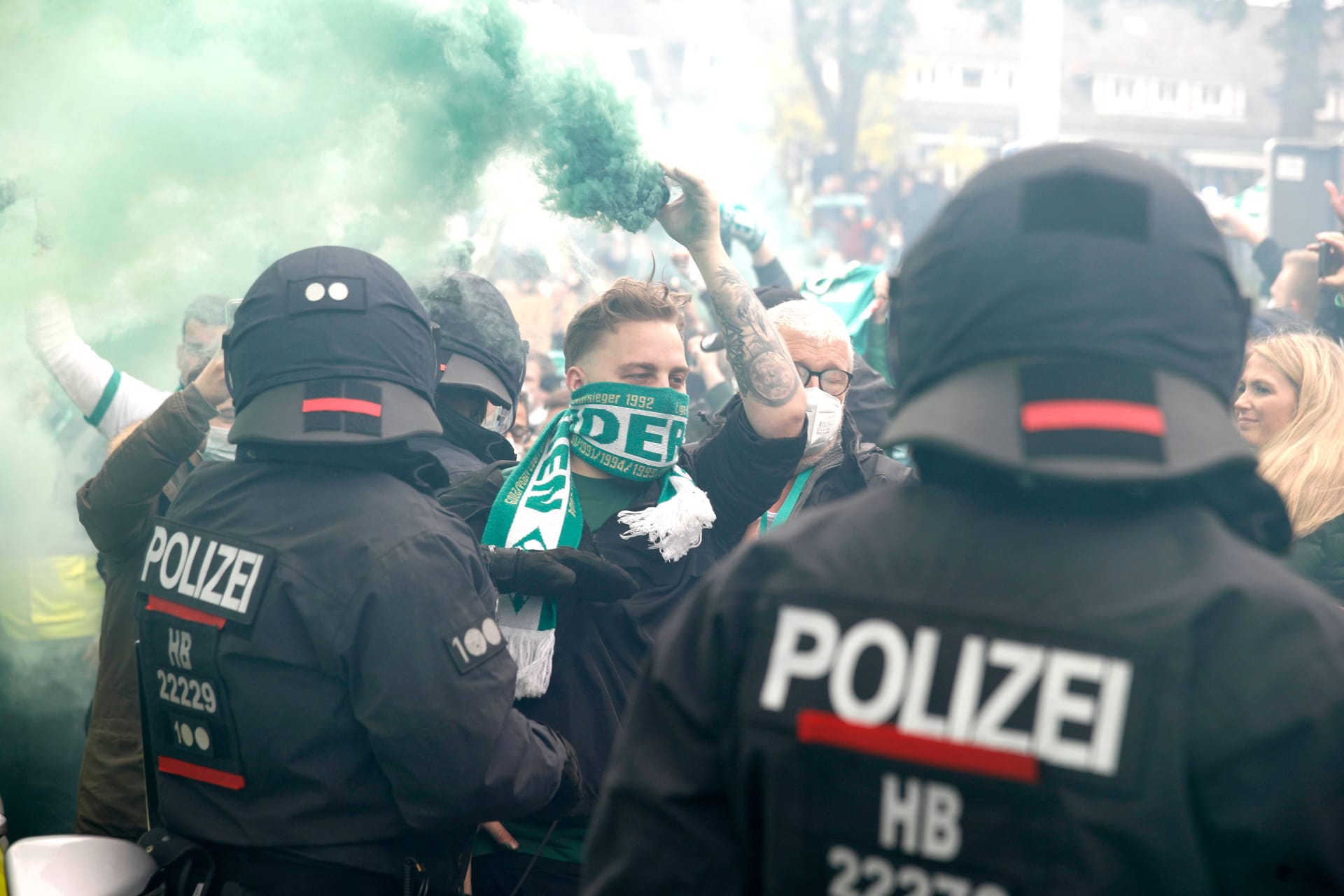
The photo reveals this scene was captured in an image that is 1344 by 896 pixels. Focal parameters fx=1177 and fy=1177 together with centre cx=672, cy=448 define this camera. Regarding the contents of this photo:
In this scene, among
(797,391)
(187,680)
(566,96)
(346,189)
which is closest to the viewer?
(187,680)

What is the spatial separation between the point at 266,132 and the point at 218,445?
0.92m

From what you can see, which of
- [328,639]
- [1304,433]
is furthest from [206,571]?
[1304,433]

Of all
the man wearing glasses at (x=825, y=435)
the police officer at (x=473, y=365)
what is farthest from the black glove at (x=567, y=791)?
the police officer at (x=473, y=365)

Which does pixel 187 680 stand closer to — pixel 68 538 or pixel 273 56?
pixel 273 56

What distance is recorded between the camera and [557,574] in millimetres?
2625

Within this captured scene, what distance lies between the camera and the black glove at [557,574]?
8.65ft

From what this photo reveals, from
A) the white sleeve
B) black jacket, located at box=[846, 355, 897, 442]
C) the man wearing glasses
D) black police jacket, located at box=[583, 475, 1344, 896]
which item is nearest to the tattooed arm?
the man wearing glasses

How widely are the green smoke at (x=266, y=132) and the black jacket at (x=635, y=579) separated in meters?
0.71

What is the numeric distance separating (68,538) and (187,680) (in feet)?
8.26

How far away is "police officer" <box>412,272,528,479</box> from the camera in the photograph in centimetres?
366

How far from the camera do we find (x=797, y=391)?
317 cm

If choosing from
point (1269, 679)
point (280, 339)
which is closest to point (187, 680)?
point (280, 339)

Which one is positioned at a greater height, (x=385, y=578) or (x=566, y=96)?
(x=566, y=96)

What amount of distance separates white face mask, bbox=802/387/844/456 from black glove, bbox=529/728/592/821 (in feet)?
4.45
